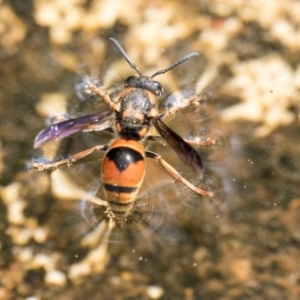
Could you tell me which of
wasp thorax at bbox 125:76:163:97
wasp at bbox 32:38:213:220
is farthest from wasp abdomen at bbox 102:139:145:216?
wasp thorax at bbox 125:76:163:97

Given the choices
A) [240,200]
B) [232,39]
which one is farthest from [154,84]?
[240,200]

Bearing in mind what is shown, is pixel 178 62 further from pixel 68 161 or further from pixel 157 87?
pixel 68 161

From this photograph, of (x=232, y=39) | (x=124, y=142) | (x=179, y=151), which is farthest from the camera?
(x=232, y=39)

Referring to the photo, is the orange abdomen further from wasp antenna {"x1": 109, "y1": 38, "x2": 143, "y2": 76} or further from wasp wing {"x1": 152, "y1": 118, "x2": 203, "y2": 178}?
wasp antenna {"x1": 109, "y1": 38, "x2": 143, "y2": 76}

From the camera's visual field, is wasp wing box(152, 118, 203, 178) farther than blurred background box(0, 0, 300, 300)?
No

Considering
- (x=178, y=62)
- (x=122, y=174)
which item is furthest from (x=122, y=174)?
(x=178, y=62)

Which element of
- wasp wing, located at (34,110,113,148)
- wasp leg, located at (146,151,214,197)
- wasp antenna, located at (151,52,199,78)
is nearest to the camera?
wasp wing, located at (34,110,113,148)

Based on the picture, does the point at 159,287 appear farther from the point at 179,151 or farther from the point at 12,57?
the point at 12,57
